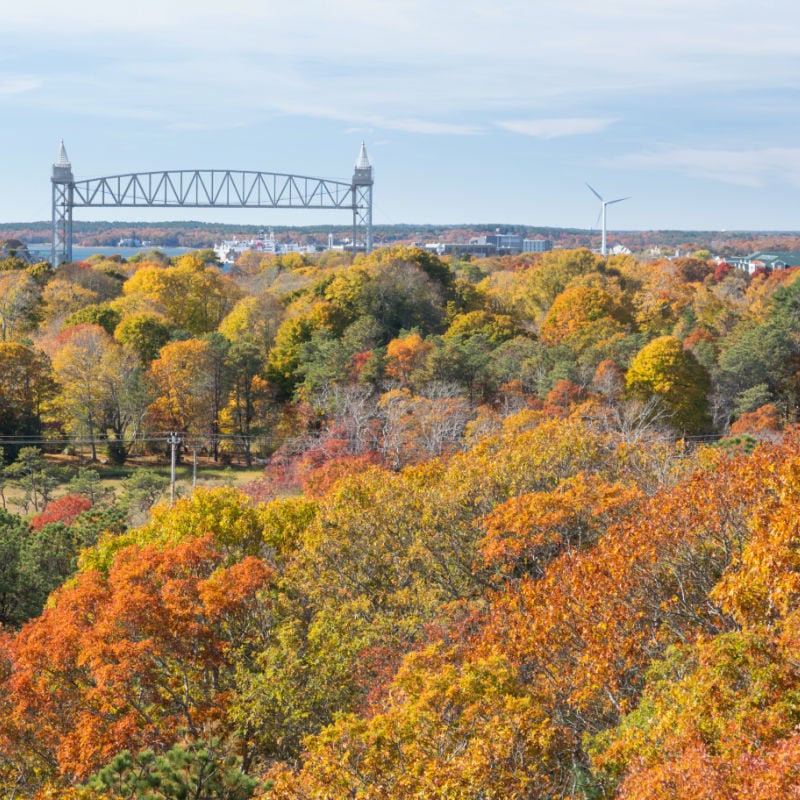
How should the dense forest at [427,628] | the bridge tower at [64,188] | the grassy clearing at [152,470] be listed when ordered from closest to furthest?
1. the dense forest at [427,628]
2. the grassy clearing at [152,470]
3. the bridge tower at [64,188]

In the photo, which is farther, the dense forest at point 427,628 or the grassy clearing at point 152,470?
the grassy clearing at point 152,470

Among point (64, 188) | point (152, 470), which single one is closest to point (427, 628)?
point (152, 470)

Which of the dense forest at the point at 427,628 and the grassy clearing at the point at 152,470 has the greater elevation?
the dense forest at the point at 427,628

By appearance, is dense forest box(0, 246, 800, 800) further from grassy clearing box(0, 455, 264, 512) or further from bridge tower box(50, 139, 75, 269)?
bridge tower box(50, 139, 75, 269)

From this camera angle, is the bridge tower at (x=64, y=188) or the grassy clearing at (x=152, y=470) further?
the bridge tower at (x=64, y=188)

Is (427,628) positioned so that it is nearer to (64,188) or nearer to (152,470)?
(152,470)

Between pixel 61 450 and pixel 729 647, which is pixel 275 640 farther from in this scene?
pixel 61 450

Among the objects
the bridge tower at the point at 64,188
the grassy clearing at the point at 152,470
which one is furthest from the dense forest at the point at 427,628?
the bridge tower at the point at 64,188

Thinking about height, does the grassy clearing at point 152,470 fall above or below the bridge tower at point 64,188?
below

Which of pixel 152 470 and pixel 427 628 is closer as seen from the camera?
pixel 427 628

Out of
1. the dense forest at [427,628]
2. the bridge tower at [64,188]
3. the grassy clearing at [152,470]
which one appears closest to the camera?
the dense forest at [427,628]

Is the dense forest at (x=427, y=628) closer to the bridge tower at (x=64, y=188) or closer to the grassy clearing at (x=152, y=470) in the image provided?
the grassy clearing at (x=152, y=470)
